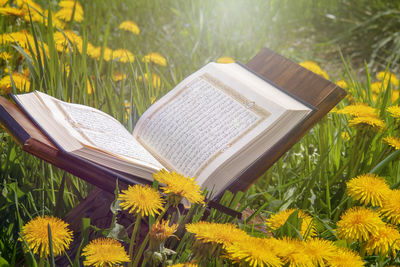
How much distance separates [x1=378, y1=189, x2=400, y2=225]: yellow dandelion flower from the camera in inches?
45.5

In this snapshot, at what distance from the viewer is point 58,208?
52.2 inches

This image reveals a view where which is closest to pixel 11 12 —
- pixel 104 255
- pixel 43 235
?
pixel 43 235

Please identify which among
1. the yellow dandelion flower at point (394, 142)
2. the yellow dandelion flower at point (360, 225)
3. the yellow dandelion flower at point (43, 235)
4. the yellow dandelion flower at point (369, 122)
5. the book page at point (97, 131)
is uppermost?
the yellow dandelion flower at point (369, 122)

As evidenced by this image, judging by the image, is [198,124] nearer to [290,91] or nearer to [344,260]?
[290,91]

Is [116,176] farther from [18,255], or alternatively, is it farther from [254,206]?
[254,206]

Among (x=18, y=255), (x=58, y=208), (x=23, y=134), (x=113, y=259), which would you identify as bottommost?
(x=18, y=255)

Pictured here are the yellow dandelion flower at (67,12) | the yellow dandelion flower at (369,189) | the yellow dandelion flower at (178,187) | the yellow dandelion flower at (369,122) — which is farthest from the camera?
the yellow dandelion flower at (67,12)

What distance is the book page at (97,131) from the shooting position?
3.79 feet

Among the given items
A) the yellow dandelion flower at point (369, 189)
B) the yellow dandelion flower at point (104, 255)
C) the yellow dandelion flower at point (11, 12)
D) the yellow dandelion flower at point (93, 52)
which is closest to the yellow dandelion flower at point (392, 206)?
the yellow dandelion flower at point (369, 189)

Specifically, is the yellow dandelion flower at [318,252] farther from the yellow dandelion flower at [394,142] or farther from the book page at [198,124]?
the yellow dandelion flower at [394,142]

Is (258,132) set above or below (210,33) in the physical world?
below

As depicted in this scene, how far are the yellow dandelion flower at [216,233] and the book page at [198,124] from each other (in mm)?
308

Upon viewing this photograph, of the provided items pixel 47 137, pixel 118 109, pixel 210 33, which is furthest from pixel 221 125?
pixel 210 33

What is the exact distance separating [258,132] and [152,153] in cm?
34
